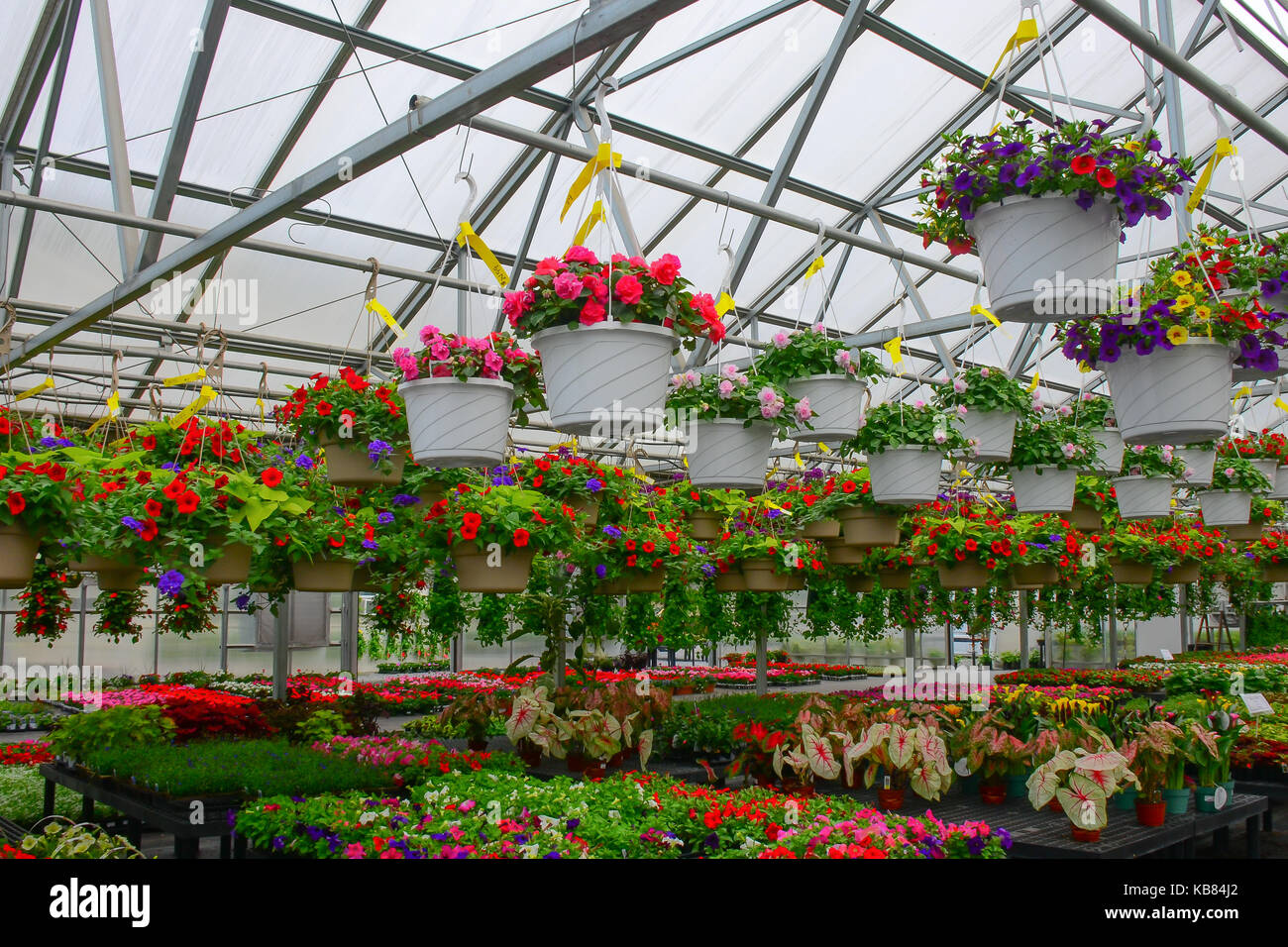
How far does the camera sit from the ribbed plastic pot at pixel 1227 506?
5.42m

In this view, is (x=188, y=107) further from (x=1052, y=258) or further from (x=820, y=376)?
(x=1052, y=258)

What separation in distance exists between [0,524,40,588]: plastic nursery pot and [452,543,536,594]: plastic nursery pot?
1.50 meters

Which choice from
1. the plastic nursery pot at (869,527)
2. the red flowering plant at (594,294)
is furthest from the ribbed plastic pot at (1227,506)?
the red flowering plant at (594,294)

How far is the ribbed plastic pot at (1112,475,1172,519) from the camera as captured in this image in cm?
523

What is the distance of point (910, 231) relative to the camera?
832cm

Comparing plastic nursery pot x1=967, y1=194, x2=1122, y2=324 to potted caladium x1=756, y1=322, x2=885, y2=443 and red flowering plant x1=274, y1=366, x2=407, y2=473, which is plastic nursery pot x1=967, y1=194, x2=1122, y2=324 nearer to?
potted caladium x1=756, y1=322, x2=885, y2=443

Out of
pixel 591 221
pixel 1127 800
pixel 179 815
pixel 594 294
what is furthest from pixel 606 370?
pixel 1127 800

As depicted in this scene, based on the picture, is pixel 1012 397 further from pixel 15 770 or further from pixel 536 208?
pixel 15 770

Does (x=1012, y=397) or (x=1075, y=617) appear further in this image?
(x=1075, y=617)

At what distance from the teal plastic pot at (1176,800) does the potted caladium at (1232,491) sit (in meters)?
1.91

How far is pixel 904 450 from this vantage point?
4.14 m

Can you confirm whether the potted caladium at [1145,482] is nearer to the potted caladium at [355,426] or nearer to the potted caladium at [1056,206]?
the potted caladium at [1056,206]

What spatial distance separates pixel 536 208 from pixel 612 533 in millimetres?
2469

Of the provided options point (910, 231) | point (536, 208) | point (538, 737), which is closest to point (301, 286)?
point (536, 208)
